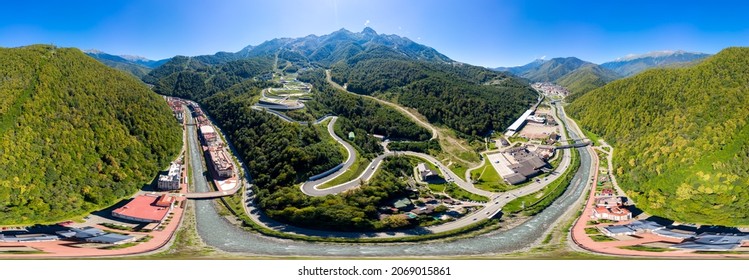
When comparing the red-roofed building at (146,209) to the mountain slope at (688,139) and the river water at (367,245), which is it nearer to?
the river water at (367,245)

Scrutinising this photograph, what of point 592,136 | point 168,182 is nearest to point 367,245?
point 168,182

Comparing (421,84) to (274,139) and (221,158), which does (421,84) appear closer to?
(274,139)

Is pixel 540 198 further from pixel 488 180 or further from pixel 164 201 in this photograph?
pixel 164 201

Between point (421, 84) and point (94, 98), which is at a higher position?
point (421, 84)

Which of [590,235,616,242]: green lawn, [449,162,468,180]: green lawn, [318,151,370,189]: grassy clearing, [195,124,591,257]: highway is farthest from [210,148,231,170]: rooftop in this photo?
[590,235,616,242]: green lawn

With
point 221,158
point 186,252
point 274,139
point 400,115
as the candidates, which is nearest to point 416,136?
point 400,115

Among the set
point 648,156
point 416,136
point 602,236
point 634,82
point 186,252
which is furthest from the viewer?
point 634,82

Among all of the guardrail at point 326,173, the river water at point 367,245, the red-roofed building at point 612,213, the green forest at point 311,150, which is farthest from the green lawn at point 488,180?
the guardrail at point 326,173
